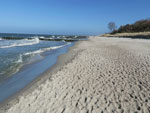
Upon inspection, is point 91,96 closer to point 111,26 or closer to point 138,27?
point 138,27

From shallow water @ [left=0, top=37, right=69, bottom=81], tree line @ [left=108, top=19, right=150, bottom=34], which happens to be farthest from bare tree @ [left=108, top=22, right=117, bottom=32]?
shallow water @ [left=0, top=37, right=69, bottom=81]

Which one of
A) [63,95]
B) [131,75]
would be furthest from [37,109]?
[131,75]

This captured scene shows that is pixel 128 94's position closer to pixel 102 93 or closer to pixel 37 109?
pixel 102 93

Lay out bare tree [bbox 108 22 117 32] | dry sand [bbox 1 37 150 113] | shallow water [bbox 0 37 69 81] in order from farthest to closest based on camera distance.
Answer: bare tree [bbox 108 22 117 32]
shallow water [bbox 0 37 69 81]
dry sand [bbox 1 37 150 113]

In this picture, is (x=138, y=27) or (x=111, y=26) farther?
(x=111, y=26)

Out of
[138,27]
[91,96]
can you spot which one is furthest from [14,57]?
[138,27]

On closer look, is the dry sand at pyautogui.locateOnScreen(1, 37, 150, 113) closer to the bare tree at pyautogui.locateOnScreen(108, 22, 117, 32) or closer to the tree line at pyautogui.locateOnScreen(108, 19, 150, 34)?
the tree line at pyautogui.locateOnScreen(108, 19, 150, 34)

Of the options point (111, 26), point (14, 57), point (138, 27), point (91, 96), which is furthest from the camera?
point (111, 26)

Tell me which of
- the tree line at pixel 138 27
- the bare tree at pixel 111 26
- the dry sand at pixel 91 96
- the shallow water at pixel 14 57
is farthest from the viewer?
the bare tree at pixel 111 26

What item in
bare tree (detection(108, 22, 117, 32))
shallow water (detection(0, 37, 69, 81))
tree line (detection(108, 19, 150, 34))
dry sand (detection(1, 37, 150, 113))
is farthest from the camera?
bare tree (detection(108, 22, 117, 32))

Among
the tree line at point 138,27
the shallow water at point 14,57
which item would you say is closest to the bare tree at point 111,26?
the tree line at point 138,27

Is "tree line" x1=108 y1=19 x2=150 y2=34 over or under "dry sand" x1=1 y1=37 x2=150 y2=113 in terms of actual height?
over

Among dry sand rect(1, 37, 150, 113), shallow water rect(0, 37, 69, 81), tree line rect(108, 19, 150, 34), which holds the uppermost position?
tree line rect(108, 19, 150, 34)

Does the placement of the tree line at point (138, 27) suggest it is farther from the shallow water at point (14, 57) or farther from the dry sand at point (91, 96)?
the dry sand at point (91, 96)
